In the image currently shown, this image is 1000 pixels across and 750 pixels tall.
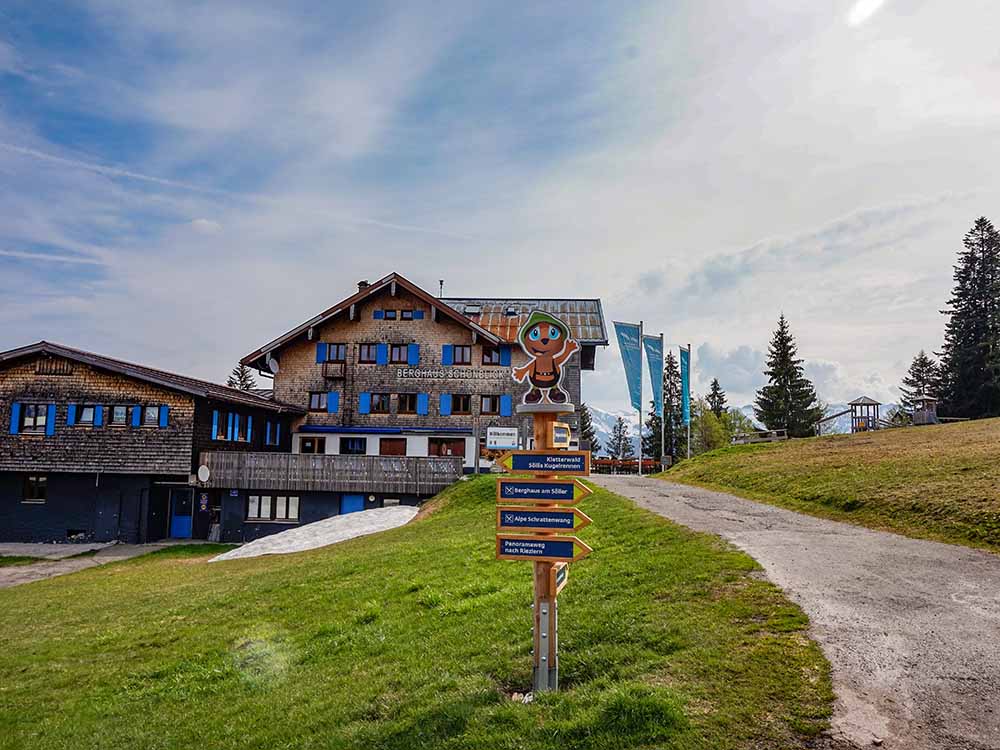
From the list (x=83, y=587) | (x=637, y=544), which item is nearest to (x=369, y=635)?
(x=637, y=544)

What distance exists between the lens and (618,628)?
8.88 meters

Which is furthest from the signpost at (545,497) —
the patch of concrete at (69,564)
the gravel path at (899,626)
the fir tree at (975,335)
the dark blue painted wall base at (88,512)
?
the fir tree at (975,335)

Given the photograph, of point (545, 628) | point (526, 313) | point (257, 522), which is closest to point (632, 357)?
point (526, 313)

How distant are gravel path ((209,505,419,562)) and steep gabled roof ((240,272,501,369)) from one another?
44.2 feet

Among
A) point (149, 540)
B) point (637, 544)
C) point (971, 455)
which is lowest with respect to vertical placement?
point (149, 540)

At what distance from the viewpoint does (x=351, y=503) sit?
3466 cm

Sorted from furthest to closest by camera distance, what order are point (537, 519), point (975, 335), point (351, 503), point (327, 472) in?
point (975, 335) → point (351, 503) → point (327, 472) → point (537, 519)

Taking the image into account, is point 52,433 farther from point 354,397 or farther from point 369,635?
point 369,635

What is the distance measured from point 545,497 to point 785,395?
204 feet

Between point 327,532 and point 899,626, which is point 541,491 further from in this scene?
point 327,532

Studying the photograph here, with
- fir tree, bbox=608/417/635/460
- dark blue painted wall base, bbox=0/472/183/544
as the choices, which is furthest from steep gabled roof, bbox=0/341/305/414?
fir tree, bbox=608/417/635/460

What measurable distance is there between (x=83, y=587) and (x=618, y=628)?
19.1m

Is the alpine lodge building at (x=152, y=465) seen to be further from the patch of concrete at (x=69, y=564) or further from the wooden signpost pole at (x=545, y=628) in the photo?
the wooden signpost pole at (x=545, y=628)

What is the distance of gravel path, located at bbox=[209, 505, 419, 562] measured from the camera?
25.9m
